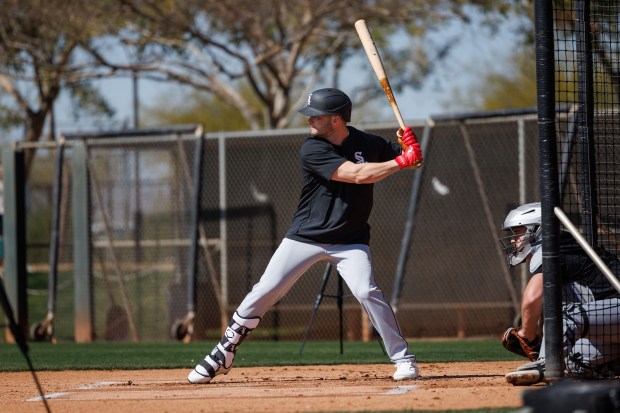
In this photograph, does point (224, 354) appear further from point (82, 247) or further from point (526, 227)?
point (82, 247)

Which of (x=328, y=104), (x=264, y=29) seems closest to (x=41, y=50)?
(x=264, y=29)

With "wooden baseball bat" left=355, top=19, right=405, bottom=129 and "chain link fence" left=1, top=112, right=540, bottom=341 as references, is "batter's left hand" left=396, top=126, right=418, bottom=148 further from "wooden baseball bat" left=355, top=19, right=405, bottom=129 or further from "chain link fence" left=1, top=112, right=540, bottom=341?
"chain link fence" left=1, top=112, right=540, bottom=341

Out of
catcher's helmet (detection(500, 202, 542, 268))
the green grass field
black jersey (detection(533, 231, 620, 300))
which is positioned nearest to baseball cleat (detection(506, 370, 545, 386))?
black jersey (detection(533, 231, 620, 300))

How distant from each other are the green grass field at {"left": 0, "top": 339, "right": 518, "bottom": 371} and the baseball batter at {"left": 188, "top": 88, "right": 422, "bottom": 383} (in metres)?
2.02

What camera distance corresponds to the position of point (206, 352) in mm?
11328

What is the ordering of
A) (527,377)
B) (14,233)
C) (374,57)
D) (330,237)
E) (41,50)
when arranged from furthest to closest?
(41,50) → (14,233) → (374,57) → (330,237) → (527,377)

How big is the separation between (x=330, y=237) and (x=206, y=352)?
4251 mm

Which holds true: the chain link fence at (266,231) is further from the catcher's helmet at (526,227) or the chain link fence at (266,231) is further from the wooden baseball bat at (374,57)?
the catcher's helmet at (526,227)

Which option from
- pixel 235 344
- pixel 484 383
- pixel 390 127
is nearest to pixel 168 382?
pixel 235 344

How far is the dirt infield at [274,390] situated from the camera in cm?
634

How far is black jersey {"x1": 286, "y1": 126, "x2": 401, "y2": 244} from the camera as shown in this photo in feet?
24.7

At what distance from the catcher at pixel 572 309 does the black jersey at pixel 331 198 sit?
1124 millimetres

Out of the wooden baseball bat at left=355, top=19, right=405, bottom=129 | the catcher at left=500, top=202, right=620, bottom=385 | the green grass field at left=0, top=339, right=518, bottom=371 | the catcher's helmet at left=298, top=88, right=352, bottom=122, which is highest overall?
the wooden baseball bat at left=355, top=19, right=405, bottom=129

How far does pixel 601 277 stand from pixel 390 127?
22.0ft
